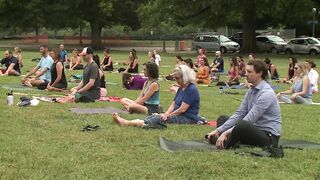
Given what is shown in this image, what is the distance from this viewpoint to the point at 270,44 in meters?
47.9

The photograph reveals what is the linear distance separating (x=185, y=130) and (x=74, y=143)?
6.83 ft

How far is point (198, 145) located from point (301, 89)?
22.2 ft

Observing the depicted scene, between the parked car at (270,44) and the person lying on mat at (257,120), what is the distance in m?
40.6

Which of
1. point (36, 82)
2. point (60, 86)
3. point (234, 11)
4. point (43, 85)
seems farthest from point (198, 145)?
point (234, 11)

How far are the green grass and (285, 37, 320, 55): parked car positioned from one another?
34.8 meters

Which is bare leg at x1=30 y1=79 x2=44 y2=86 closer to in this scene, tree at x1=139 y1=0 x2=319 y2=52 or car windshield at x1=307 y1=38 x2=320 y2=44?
tree at x1=139 y1=0 x2=319 y2=52

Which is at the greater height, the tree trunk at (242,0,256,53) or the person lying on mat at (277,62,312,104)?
the tree trunk at (242,0,256,53)

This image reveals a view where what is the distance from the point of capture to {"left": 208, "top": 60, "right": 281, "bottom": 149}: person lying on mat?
7129 millimetres

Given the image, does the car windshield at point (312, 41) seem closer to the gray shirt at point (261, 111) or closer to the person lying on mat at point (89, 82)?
the person lying on mat at point (89, 82)

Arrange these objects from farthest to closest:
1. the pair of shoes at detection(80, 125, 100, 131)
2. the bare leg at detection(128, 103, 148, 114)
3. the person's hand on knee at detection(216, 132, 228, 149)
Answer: the bare leg at detection(128, 103, 148, 114)
the pair of shoes at detection(80, 125, 100, 131)
the person's hand on knee at detection(216, 132, 228, 149)

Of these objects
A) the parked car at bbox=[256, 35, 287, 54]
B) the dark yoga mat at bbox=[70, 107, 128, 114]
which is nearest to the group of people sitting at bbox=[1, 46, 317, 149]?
the dark yoga mat at bbox=[70, 107, 128, 114]

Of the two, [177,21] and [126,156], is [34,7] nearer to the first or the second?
[177,21]

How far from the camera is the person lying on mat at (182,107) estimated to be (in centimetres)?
924

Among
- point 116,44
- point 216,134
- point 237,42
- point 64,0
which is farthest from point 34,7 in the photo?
point 216,134
